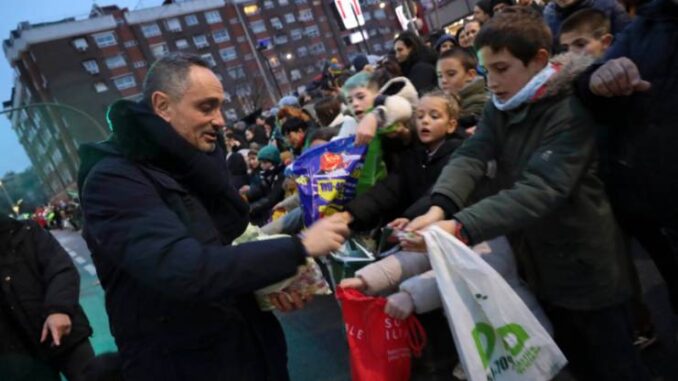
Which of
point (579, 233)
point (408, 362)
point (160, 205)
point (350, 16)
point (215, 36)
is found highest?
point (215, 36)

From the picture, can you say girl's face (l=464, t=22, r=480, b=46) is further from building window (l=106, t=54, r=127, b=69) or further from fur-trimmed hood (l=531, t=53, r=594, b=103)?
building window (l=106, t=54, r=127, b=69)

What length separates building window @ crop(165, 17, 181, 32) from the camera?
65438mm

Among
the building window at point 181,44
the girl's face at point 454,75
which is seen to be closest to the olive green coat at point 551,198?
the girl's face at point 454,75

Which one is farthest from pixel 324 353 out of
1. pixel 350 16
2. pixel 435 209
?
pixel 350 16

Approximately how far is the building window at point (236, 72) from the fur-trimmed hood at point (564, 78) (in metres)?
71.8

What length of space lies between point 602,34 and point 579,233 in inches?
77.9

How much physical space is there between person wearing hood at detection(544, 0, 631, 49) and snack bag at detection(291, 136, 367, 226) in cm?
194

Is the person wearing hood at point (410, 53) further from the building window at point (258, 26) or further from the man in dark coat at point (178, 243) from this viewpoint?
the building window at point (258, 26)

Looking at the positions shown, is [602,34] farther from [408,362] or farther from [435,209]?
[408,362]

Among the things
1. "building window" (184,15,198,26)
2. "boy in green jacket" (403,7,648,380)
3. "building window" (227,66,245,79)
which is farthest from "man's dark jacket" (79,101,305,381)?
"building window" (184,15,198,26)

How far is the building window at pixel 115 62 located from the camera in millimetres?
59594

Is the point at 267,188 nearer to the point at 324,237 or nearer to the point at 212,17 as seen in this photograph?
the point at 324,237

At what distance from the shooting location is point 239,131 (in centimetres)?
1375

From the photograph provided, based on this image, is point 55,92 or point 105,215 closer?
point 105,215
